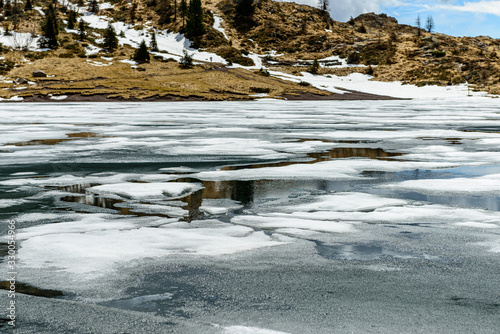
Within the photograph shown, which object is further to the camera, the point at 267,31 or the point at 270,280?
the point at 267,31

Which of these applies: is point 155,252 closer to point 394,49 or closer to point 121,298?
point 121,298

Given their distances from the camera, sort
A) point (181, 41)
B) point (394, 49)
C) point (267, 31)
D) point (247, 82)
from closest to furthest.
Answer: point (247, 82) → point (394, 49) → point (181, 41) → point (267, 31)

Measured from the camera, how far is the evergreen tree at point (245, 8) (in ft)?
395

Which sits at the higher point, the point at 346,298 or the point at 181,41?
the point at 181,41

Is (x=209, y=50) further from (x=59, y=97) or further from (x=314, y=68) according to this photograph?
(x=59, y=97)

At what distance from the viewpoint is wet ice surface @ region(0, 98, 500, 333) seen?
365 centimetres

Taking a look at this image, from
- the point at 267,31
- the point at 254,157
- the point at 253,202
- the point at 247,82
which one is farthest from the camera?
the point at 267,31

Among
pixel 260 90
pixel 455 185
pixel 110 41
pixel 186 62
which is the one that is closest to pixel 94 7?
pixel 110 41

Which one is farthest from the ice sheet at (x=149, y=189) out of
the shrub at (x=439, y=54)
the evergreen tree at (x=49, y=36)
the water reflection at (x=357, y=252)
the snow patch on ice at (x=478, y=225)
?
the shrub at (x=439, y=54)

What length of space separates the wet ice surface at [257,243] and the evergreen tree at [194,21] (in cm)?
9978

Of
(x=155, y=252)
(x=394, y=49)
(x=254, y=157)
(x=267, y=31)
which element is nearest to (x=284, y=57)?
(x=267, y=31)

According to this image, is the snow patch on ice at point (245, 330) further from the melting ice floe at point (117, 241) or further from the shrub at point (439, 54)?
the shrub at point (439, 54)

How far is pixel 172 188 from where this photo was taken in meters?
8.50

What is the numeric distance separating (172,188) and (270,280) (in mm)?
4509
